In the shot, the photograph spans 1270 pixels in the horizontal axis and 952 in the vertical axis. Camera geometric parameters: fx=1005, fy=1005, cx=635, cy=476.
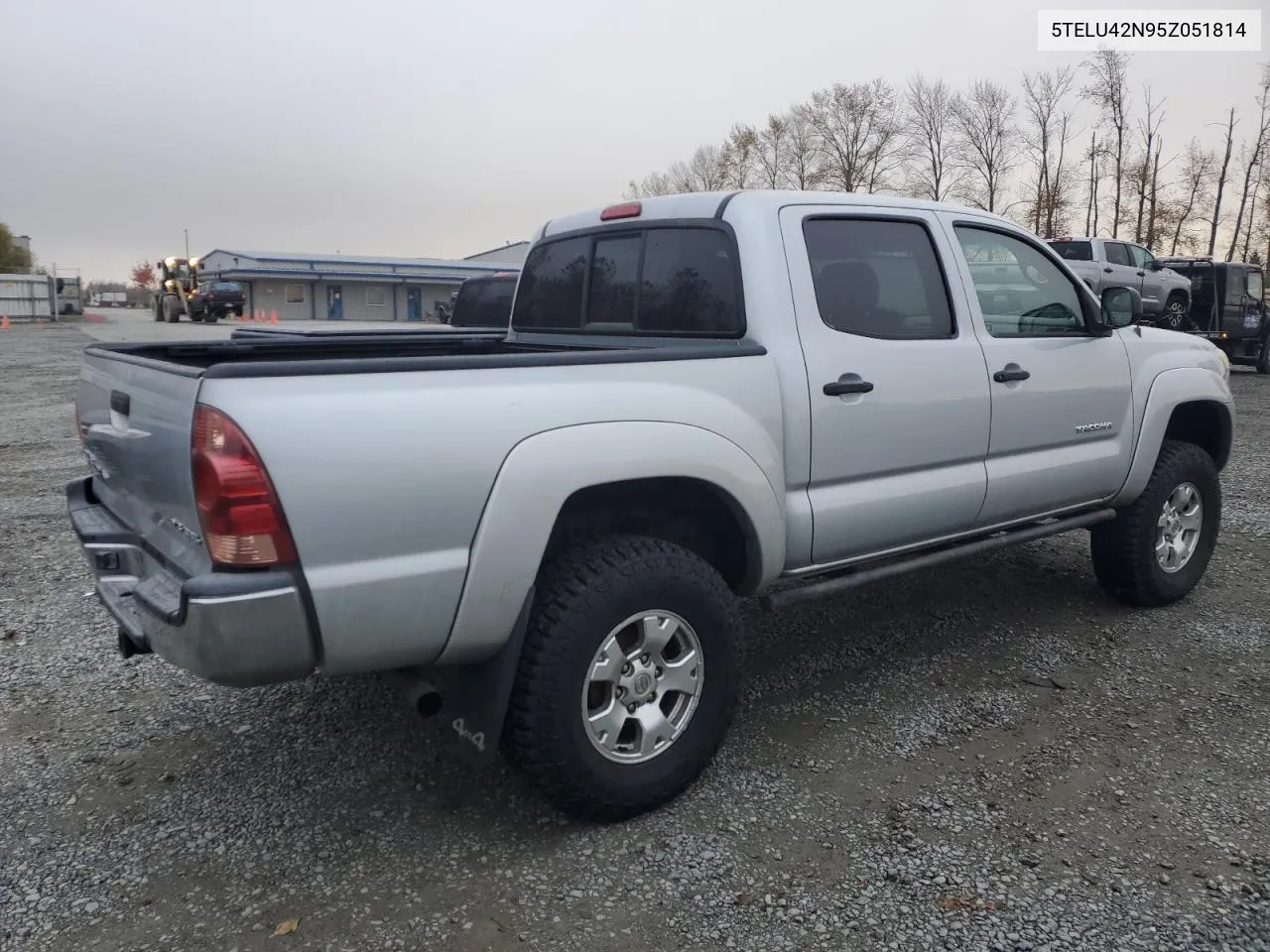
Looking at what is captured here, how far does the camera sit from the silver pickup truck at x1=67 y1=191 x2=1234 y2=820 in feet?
8.11

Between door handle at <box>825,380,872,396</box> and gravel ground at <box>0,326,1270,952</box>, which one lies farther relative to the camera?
door handle at <box>825,380,872,396</box>

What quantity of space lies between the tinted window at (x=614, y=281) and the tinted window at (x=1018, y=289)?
1385mm

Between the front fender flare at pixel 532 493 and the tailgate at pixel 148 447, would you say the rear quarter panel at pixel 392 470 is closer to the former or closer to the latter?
the front fender flare at pixel 532 493

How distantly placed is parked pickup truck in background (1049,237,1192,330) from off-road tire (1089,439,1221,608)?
1518 centimetres

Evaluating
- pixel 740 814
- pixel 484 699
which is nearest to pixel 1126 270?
pixel 740 814

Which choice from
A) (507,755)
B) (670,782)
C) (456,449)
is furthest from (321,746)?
(456,449)

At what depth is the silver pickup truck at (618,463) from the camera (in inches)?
97.3

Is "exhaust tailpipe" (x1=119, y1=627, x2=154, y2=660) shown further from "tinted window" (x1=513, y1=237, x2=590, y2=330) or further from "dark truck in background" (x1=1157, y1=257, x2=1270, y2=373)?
"dark truck in background" (x1=1157, y1=257, x2=1270, y2=373)

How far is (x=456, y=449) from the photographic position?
2.62m

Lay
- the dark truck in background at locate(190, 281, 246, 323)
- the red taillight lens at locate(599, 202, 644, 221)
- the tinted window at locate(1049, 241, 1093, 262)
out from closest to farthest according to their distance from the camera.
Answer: the red taillight lens at locate(599, 202, 644, 221) < the tinted window at locate(1049, 241, 1093, 262) < the dark truck in background at locate(190, 281, 246, 323)

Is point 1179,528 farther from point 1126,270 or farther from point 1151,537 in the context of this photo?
point 1126,270

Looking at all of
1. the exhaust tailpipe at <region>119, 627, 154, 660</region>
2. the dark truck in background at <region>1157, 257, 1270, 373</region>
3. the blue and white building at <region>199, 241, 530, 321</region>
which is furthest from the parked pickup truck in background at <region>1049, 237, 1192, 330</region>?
the blue and white building at <region>199, 241, 530, 321</region>

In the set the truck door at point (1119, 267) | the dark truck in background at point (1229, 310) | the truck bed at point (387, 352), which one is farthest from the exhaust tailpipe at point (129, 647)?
the dark truck in background at point (1229, 310)

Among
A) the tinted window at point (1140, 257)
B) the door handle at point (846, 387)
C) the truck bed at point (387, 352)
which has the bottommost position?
the door handle at point (846, 387)
